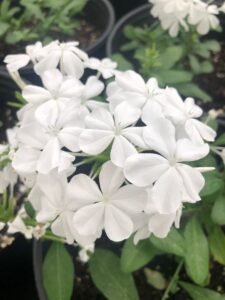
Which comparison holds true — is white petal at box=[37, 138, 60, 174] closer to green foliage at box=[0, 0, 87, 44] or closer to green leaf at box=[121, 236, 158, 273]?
green leaf at box=[121, 236, 158, 273]

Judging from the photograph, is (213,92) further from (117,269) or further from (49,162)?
(49,162)

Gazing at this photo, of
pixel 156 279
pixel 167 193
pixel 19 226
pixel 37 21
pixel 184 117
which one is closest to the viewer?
pixel 167 193

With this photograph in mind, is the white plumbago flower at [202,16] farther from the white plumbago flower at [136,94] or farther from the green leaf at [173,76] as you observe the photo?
the white plumbago flower at [136,94]

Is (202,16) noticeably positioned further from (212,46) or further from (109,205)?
(109,205)

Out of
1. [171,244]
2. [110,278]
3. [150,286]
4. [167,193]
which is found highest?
[167,193]

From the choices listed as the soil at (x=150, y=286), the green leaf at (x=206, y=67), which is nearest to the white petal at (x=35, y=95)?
the soil at (x=150, y=286)

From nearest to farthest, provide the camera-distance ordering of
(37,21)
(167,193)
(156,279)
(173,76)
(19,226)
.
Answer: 1. (167,193)
2. (19,226)
3. (156,279)
4. (173,76)
5. (37,21)

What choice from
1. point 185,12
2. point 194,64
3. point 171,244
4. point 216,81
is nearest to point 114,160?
point 171,244
